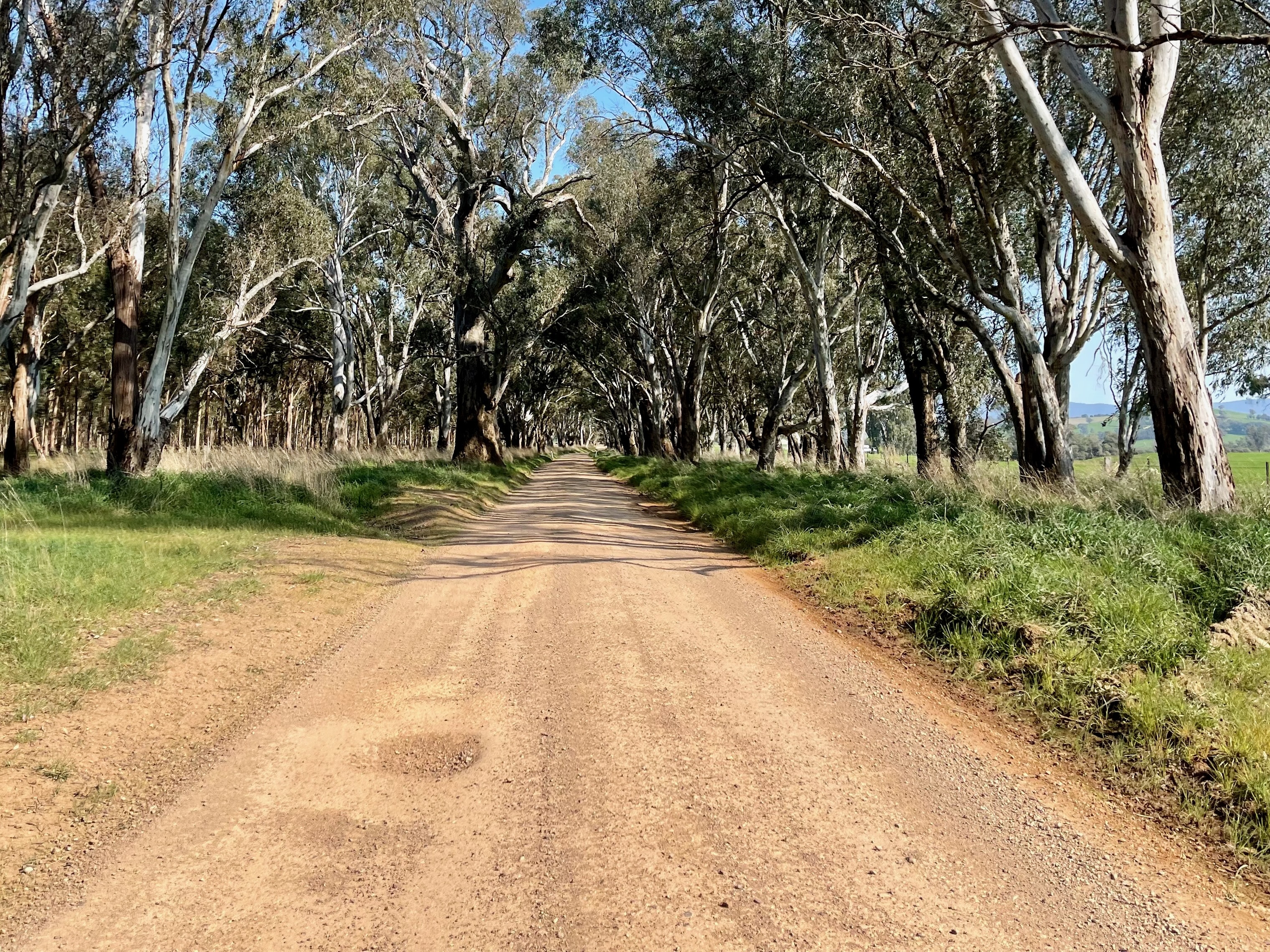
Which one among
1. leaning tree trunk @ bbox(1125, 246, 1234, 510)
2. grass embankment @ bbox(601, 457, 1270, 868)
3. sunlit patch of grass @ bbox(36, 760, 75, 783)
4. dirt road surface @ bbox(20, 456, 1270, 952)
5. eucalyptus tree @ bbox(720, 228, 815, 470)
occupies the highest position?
eucalyptus tree @ bbox(720, 228, 815, 470)

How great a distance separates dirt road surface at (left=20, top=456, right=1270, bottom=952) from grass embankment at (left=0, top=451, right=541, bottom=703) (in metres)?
1.62

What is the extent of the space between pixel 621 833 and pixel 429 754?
1.23 m

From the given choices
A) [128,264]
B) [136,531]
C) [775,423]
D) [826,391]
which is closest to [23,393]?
[128,264]

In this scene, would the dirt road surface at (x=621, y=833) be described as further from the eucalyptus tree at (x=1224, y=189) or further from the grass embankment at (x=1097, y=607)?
the eucalyptus tree at (x=1224, y=189)

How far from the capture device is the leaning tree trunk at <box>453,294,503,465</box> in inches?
950

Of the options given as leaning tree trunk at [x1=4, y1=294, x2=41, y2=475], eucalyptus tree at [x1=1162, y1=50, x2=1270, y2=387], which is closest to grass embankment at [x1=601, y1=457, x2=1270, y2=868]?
eucalyptus tree at [x1=1162, y1=50, x2=1270, y2=387]

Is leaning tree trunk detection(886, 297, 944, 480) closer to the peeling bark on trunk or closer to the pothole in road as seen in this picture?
the peeling bark on trunk

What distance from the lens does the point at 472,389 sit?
2489cm

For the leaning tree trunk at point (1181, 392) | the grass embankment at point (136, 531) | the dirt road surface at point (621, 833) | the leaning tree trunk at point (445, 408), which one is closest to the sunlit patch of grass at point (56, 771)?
the dirt road surface at point (621, 833)

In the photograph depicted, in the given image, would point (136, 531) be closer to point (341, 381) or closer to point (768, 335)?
point (341, 381)

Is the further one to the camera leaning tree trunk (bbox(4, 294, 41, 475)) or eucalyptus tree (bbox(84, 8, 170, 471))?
leaning tree trunk (bbox(4, 294, 41, 475))

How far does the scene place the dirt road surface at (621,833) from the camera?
233 cm

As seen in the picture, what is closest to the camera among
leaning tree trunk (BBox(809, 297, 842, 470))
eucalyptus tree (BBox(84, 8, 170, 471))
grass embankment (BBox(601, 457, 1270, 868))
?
grass embankment (BBox(601, 457, 1270, 868))

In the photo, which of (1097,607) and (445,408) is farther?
(445,408)
